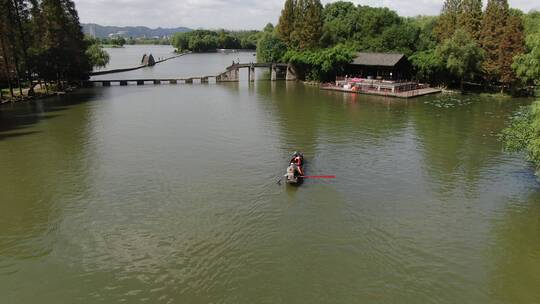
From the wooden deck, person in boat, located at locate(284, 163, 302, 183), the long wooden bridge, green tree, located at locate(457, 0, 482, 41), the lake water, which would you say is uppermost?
green tree, located at locate(457, 0, 482, 41)

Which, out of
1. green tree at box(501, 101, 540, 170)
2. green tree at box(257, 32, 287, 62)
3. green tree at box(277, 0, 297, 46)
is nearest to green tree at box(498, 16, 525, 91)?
green tree at box(501, 101, 540, 170)

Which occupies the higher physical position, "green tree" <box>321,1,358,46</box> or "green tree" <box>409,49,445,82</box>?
"green tree" <box>321,1,358,46</box>

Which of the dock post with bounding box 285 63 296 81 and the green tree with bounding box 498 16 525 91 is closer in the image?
the green tree with bounding box 498 16 525 91

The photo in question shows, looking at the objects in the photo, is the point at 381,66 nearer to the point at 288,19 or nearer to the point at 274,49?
the point at 274,49

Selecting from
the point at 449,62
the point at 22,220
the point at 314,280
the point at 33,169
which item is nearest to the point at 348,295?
the point at 314,280

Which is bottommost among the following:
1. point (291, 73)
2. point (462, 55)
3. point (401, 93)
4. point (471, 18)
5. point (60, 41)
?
point (401, 93)

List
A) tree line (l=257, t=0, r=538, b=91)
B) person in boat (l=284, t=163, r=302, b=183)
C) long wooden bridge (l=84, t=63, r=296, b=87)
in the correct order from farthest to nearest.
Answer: long wooden bridge (l=84, t=63, r=296, b=87) < tree line (l=257, t=0, r=538, b=91) < person in boat (l=284, t=163, r=302, b=183)

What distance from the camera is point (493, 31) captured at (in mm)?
72750

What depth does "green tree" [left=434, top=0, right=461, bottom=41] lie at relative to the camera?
80438 millimetres

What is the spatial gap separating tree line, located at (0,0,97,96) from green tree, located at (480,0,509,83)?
245ft

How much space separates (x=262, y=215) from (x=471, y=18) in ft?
228

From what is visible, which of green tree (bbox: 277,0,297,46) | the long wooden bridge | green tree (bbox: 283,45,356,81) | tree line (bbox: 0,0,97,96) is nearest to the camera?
tree line (bbox: 0,0,97,96)

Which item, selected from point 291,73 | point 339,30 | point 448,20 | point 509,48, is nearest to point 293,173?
point 509,48

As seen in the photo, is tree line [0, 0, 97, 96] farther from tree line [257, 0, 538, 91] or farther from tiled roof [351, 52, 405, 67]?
tiled roof [351, 52, 405, 67]
